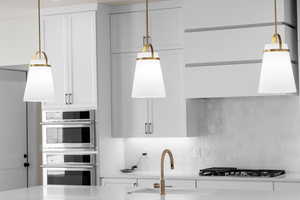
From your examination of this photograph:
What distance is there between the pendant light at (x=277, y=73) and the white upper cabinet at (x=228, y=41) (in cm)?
261

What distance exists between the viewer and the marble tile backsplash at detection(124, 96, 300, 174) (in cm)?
664

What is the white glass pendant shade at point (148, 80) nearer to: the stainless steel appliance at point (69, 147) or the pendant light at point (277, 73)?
the pendant light at point (277, 73)

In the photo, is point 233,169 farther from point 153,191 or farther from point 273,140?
point 153,191

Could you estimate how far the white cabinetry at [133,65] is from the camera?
22.4 feet

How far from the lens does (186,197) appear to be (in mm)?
4395

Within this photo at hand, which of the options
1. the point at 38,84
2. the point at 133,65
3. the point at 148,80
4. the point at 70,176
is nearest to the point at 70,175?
the point at 70,176

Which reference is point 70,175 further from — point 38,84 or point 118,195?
point 38,84

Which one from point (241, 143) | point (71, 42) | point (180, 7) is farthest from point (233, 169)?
point (71, 42)

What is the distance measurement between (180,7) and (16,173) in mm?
3236

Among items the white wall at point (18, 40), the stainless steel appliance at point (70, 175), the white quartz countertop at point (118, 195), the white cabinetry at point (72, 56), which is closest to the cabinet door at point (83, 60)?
the white cabinetry at point (72, 56)

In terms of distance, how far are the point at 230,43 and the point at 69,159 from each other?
2.19m

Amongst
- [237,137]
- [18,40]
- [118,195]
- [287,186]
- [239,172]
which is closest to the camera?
[118,195]

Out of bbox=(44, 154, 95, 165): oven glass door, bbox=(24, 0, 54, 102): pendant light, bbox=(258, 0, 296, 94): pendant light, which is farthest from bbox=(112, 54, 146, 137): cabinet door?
bbox=(258, 0, 296, 94): pendant light

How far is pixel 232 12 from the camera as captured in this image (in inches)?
254
